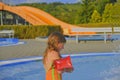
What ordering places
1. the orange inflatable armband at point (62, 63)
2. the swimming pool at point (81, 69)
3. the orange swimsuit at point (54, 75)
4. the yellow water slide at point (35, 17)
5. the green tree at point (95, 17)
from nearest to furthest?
the orange inflatable armband at point (62, 63)
the orange swimsuit at point (54, 75)
the swimming pool at point (81, 69)
the yellow water slide at point (35, 17)
the green tree at point (95, 17)

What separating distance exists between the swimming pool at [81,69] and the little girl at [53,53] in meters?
5.01

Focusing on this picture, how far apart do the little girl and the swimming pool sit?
5.01 m

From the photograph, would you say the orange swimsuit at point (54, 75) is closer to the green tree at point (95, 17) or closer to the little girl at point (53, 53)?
the little girl at point (53, 53)

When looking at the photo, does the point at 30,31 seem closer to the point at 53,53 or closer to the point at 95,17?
the point at 95,17

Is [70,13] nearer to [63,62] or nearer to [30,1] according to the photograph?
[30,1]

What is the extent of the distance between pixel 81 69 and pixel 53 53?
21.7 ft

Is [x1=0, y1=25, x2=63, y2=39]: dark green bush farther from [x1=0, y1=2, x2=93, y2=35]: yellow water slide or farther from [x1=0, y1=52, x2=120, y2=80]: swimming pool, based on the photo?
[x1=0, y1=52, x2=120, y2=80]: swimming pool

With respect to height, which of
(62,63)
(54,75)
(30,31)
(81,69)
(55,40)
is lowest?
(81,69)

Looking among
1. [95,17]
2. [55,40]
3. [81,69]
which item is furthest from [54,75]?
[95,17]

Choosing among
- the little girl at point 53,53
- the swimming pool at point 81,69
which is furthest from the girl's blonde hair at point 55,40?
the swimming pool at point 81,69

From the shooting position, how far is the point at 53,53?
3117mm

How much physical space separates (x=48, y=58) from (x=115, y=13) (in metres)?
31.3

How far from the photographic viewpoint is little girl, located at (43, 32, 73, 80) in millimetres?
3096

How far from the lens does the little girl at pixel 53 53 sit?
3.10 meters
